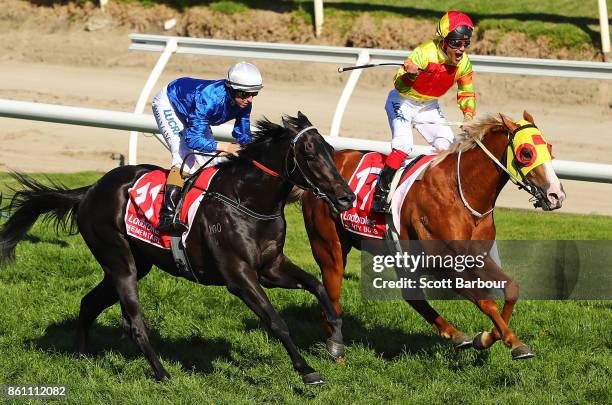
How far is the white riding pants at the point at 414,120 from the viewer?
783 centimetres

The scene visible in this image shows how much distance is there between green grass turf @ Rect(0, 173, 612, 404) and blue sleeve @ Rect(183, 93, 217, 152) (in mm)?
1369

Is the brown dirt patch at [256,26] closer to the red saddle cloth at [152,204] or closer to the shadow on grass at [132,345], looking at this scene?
the shadow on grass at [132,345]

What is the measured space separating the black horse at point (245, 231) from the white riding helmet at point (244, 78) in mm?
254

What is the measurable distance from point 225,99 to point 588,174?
3.45 meters

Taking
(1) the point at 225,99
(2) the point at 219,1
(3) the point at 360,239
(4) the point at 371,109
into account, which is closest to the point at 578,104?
(4) the point at 371,109

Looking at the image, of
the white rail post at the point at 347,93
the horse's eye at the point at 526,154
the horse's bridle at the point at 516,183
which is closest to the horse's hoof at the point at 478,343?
the horse's bridle at the point at 516,183

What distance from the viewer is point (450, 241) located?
7.00 meters

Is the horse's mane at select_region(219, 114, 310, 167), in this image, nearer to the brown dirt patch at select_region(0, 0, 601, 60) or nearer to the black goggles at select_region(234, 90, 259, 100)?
the black goggles at select_region(234, 90, 259, 100)

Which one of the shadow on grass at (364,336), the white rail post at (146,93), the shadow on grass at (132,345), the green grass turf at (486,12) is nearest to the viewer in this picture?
the shadow on grass at (132,345)

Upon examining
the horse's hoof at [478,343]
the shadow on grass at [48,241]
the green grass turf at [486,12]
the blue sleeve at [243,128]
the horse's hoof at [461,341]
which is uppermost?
the green grass turf at [486,12]

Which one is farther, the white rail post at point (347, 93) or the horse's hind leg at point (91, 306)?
the white rail post at point (347, 93)

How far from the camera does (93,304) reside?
7305 millimetres

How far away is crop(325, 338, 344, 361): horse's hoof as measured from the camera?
265 inches

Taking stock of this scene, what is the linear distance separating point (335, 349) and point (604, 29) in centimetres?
952
